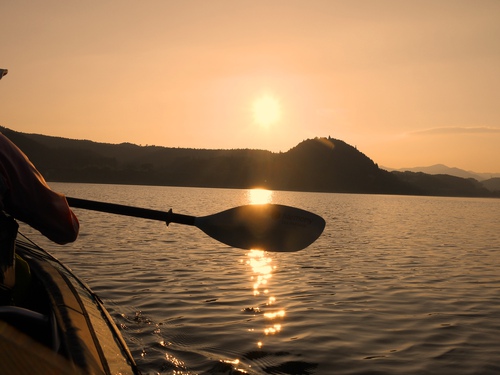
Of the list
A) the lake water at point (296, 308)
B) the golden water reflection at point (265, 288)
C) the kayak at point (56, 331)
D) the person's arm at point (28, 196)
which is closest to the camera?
the kayak at point (56, 331)

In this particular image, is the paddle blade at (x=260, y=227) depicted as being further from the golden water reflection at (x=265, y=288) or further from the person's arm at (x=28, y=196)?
the person's arm at (x=28, y=196)

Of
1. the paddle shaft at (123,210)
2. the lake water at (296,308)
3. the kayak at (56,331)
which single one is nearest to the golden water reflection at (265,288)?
the lake water at (296,308)

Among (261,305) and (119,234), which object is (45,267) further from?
(119,234)

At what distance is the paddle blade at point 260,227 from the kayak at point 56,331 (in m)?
1.70

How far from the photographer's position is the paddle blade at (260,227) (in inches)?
232

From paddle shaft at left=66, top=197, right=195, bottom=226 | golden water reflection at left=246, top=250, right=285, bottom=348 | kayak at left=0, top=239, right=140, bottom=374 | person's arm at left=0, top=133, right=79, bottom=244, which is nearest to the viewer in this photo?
kayak at left=0, top=239, right=140, bottom=374

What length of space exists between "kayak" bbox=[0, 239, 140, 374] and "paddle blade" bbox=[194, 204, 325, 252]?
1702 mm

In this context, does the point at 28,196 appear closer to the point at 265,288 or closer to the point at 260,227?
the point at 260,227

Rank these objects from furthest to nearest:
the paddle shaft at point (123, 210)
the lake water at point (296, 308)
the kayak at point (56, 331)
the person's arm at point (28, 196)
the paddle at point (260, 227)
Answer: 1. the lake water at point (296, 308)
2. the paddle at point (260, 227)
3. the paddle shaft at point (123, 210)
4. the person's arm at point (28, 196)
5. the kayak at point (56, 331)

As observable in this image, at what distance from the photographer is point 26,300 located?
13.3 feet

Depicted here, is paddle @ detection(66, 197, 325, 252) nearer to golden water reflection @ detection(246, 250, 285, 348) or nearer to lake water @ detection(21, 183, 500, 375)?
lake water @ detection(21, 183, 500, 375)

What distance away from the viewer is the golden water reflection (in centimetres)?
875

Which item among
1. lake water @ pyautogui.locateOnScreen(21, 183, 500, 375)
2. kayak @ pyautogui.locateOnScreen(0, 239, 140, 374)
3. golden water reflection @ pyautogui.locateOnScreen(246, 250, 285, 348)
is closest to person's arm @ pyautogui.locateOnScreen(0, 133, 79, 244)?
kayak @ pyautogui.locateOnScreen(0, 239, 140, 374)

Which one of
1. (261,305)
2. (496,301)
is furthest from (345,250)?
(261,305)
